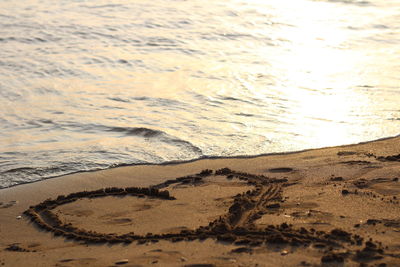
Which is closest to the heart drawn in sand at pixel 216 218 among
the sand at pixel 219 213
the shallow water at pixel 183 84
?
the sand at pixel 219 213

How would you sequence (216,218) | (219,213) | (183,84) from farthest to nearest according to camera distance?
1. (183,84)
2. (219,213)
3. (216,218)

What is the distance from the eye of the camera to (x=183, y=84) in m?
8.07

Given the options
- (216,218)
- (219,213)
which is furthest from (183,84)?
(216,218)

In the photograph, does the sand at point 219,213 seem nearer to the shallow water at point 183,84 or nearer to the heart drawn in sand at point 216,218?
the heart drawn in sand at point 216,218

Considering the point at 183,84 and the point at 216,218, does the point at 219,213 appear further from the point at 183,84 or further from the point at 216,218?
the point at 183,84

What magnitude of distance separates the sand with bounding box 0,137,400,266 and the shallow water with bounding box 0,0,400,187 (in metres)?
0.43

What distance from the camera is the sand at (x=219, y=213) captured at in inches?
145

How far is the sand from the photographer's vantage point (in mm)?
3691

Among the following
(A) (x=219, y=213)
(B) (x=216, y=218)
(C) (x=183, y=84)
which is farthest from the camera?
(C) (x=183, y=84)

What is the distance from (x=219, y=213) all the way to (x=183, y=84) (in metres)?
3.90

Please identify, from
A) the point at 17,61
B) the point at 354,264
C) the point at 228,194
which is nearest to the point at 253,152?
the point at 228,194

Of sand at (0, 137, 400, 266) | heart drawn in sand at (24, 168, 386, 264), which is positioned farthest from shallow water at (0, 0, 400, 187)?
heart drawn in sand at (24, 168, 386, 264)

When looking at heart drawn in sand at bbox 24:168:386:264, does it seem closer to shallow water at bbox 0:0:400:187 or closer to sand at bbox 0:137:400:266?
sand at bbox 0:137:400:266

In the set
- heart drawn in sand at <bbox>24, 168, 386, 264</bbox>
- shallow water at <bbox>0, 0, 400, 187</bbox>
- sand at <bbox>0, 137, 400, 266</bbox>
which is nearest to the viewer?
sand at <bbox>0, 137, 400, 266</bbox>
